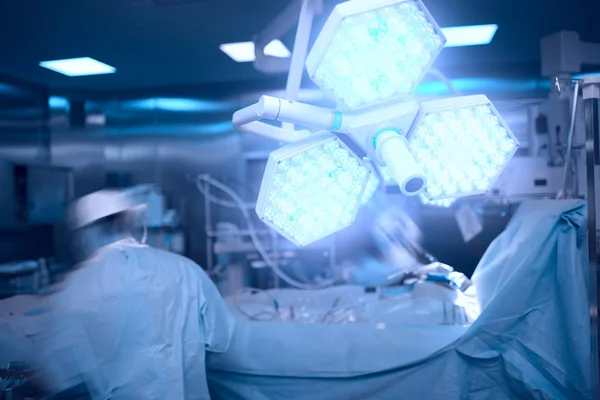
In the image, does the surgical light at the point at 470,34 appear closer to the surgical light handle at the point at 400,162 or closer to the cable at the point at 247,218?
the cable at the point at 247,218

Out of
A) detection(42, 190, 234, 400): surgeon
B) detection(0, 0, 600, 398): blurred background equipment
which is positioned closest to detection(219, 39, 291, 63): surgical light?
detection(0, 0, 600, 398): blurred background equipment

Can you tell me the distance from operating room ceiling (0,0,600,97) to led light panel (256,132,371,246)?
1.28 m

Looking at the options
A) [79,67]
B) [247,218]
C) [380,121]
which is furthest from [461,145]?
[79,67]

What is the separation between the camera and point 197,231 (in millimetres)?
4035

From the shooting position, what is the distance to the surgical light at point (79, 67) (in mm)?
3072

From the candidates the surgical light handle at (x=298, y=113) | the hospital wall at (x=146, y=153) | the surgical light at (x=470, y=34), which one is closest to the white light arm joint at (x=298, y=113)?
the surgical light handle at (x=298, y=113)

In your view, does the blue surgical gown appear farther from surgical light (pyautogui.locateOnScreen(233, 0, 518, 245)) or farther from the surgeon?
surgical light (pyautogui.locateOnScreen(233, 0, 518, 245))

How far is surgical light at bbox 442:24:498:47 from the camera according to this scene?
2570mm

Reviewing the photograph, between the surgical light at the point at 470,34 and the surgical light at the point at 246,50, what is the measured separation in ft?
3.05

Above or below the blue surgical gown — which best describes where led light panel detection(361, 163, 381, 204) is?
above

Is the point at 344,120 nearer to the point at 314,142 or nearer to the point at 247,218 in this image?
the point at 314,142

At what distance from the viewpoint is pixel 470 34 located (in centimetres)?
271

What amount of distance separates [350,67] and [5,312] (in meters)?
1.92

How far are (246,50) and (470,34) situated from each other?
1.36 m
